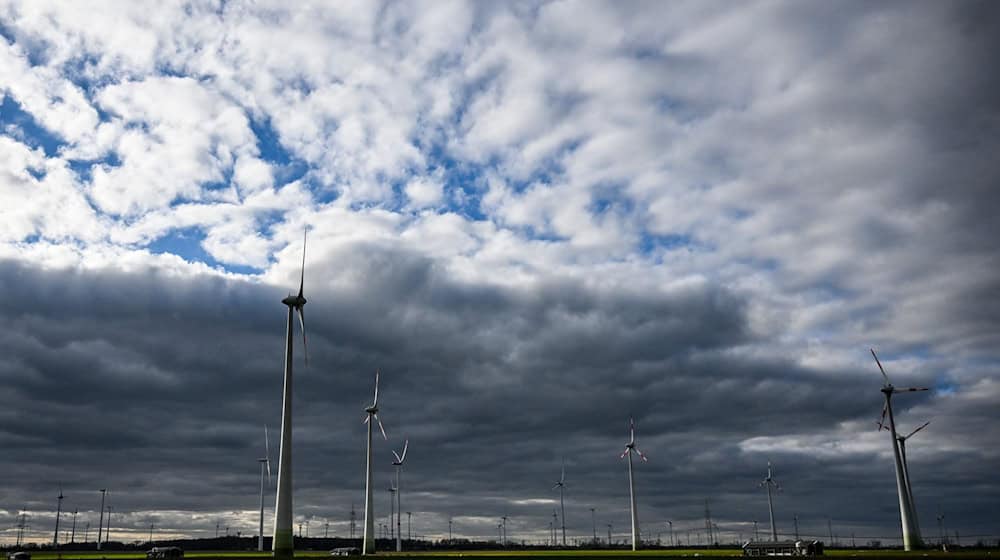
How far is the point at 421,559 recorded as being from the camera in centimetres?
18675

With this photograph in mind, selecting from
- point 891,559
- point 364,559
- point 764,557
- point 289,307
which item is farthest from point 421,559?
point 891,559

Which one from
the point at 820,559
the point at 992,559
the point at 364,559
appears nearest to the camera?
the point at 992,559

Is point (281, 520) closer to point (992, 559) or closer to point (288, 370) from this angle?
point (288, 370)

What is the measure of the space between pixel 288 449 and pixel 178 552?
69215mm

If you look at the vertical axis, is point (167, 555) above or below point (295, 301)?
below

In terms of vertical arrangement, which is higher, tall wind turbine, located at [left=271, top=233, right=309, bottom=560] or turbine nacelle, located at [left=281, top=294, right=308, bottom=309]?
turbine nacelle, located at [left=281, top=294, right=308, bottom=309]

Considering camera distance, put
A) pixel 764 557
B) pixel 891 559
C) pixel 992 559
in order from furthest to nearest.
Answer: pixel 764 557 → pixel 891 559 → pixel 992 559

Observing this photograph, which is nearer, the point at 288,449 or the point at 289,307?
the point at 288,449

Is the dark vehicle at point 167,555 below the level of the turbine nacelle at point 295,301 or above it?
below

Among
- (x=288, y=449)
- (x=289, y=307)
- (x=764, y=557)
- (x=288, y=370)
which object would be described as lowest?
(x=764, y=557)

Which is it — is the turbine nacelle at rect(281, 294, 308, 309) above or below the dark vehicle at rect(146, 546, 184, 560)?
above

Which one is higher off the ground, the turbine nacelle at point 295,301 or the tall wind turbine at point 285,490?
the turbine nacelle at point 295,301

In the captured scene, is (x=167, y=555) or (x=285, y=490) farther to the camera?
(x=167, y=555)

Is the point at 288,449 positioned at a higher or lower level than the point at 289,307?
lower
